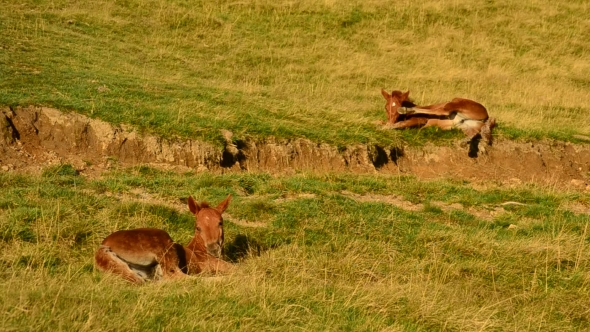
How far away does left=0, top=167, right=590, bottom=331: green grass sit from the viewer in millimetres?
7512

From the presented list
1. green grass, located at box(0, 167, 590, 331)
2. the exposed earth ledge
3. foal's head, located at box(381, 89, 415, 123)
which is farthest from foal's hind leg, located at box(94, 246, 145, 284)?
foal's head, located at box(381, 89, 415, 123)

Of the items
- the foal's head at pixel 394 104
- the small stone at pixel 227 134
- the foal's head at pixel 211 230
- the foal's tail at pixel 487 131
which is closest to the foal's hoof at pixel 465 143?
the foal's tail at pixel 487 131

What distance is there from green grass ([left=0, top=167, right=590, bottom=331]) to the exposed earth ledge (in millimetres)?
889

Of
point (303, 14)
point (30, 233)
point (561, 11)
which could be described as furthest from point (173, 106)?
point (561, 11)

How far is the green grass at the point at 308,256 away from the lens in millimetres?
7512

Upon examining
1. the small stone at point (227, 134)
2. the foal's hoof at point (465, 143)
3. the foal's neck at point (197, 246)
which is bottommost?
the foal's hoof at point (465, 143)

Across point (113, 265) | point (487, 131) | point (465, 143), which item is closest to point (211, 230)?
point (113, 265)

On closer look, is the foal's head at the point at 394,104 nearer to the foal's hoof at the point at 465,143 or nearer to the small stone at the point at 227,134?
the foal's hoof at the point at 465,143

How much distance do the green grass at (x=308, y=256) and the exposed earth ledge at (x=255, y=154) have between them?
89cm

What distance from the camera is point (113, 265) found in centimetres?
856

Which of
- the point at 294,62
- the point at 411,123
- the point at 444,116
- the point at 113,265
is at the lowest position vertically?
the point at 294,62

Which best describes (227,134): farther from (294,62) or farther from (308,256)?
(294,62)

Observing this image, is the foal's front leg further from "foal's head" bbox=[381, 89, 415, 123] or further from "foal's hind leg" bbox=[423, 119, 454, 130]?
"foal's head" bbox=[381, 89, 415, 123]

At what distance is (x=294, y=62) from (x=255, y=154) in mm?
8099
